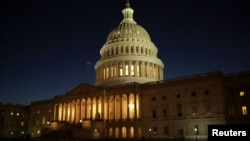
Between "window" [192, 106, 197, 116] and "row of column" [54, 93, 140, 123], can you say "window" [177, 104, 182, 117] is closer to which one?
"window" [192, 106, 197, 116]

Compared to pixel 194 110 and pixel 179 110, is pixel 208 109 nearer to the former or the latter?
pixel 194 110

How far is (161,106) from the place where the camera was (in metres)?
73.6

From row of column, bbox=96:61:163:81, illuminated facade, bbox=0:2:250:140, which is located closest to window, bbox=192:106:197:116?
illuminated facade, bbox=0:2:250:140

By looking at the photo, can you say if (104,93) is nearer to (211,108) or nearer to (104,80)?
(104,80)

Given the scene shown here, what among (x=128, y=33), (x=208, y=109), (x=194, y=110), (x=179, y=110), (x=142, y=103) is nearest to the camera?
(x=208, y=109)

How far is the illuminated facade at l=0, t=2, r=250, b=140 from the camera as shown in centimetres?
6353

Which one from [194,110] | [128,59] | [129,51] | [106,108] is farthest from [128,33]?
[194,110]

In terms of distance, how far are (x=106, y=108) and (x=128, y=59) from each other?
26.7 metres

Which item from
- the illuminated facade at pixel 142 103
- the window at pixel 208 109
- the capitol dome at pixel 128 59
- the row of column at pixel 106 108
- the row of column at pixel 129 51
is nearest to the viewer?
the illuminated facade at pixel 142 103

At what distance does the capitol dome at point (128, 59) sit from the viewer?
3898 inches

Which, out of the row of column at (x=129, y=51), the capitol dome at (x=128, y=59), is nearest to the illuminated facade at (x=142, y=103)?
the capitol dome at (x=128, y=59)

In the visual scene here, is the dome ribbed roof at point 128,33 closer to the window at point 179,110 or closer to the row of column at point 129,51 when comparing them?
the row of column at point 129,51

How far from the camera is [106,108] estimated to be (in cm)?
7994

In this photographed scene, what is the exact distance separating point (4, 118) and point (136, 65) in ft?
184
